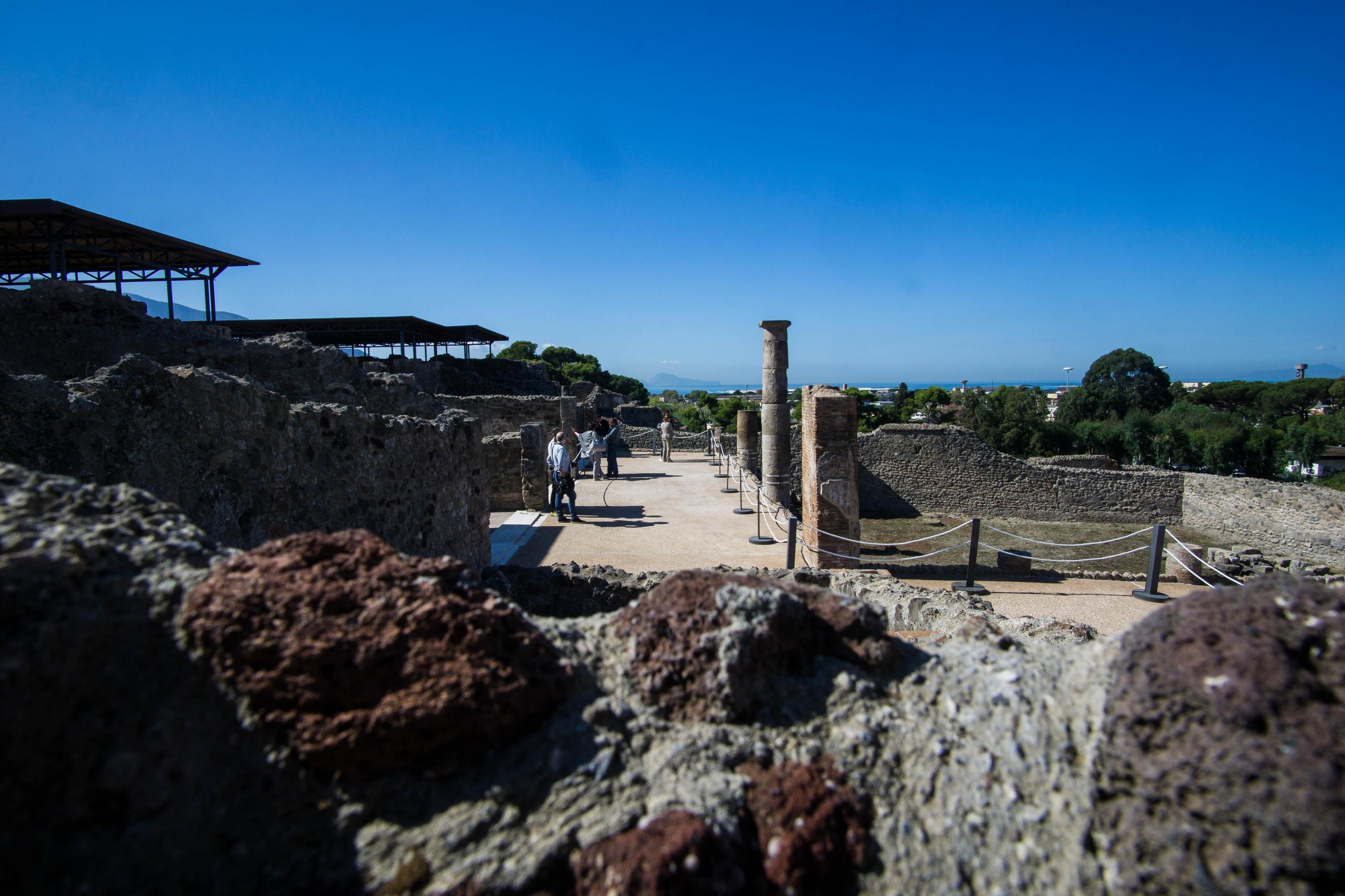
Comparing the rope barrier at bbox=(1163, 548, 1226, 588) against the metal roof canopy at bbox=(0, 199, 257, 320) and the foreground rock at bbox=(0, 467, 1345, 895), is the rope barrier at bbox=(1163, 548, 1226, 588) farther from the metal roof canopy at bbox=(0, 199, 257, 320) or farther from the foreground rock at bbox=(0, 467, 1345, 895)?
the metal roof canopy at bbox=(0, 199, 257, 320)

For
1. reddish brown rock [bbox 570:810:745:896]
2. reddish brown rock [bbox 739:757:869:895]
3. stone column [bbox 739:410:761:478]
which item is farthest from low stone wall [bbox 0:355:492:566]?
stone column [bbox 739:410:761:478]

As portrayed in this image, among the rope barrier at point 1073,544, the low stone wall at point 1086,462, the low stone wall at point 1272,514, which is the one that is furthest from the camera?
the low stone wall at point 1086,462

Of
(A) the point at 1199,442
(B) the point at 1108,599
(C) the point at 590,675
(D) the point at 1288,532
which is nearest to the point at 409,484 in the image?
(C) the point at 590,675

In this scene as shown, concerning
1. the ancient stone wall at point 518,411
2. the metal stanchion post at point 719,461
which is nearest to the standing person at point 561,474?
the metal stanchion post at point 719,461

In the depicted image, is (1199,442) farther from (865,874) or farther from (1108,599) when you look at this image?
(865,874)

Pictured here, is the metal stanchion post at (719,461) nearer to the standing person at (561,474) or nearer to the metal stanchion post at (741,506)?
the metal stanchion post at (741,506)

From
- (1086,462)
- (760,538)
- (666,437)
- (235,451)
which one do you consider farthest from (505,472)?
(1086,462)

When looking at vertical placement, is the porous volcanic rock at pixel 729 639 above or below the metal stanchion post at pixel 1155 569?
above

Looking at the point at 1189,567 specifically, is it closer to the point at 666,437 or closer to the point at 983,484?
the point at 983,484

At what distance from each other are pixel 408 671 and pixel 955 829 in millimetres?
1567

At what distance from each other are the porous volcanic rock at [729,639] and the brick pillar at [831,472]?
730 cm

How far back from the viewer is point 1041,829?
5.97 feet

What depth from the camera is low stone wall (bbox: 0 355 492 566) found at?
328cm

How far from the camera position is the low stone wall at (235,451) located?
328 cm
